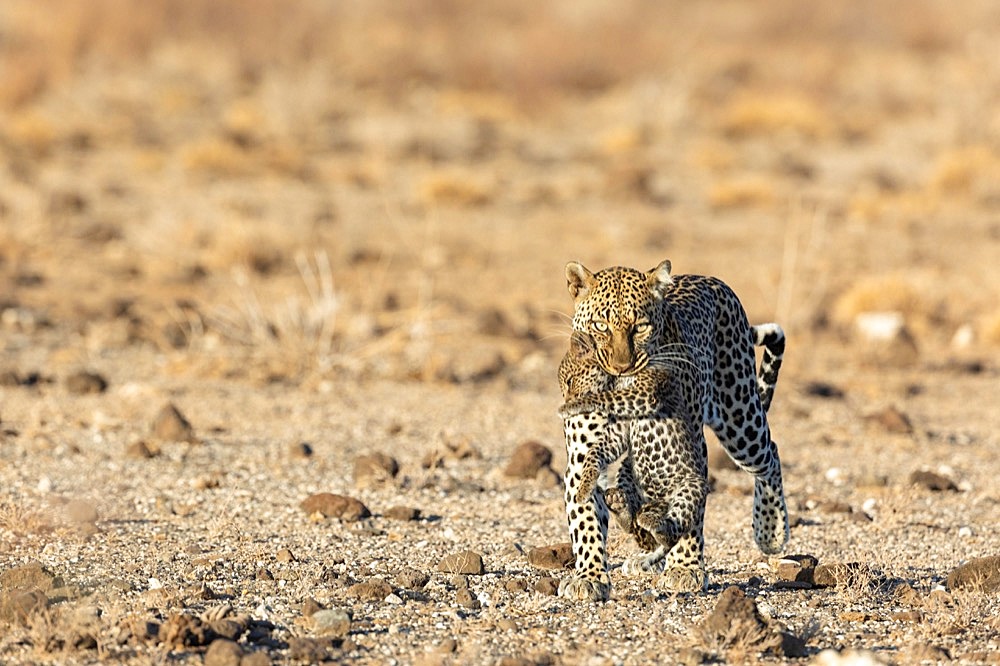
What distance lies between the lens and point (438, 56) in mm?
28375

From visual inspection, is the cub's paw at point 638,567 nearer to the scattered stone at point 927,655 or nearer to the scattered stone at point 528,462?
the scattered stone at point 927,655

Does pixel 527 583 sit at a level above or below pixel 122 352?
below

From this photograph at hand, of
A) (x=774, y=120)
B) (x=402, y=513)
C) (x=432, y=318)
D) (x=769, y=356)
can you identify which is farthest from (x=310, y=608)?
(x=774, y=120)

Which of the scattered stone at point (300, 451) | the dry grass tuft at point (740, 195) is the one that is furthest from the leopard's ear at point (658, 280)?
the dry grass tuft at point (740, 195)

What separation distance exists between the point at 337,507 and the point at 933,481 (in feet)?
10.6

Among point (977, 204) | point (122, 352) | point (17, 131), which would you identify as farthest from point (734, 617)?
point (17, 131)

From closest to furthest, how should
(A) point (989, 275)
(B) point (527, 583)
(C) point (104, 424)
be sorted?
(B) point (527, 583)
(C) point (104, 424)
(A) point (989, 275)

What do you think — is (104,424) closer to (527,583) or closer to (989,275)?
(527,583)

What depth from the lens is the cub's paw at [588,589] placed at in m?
5.76

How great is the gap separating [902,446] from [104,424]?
4.67 m

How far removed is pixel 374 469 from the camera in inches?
324

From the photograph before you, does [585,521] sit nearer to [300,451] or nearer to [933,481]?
[300,451]

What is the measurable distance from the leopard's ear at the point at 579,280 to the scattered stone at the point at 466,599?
1200 millimetres

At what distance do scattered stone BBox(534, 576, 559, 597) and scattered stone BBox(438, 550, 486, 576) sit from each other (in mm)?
380
